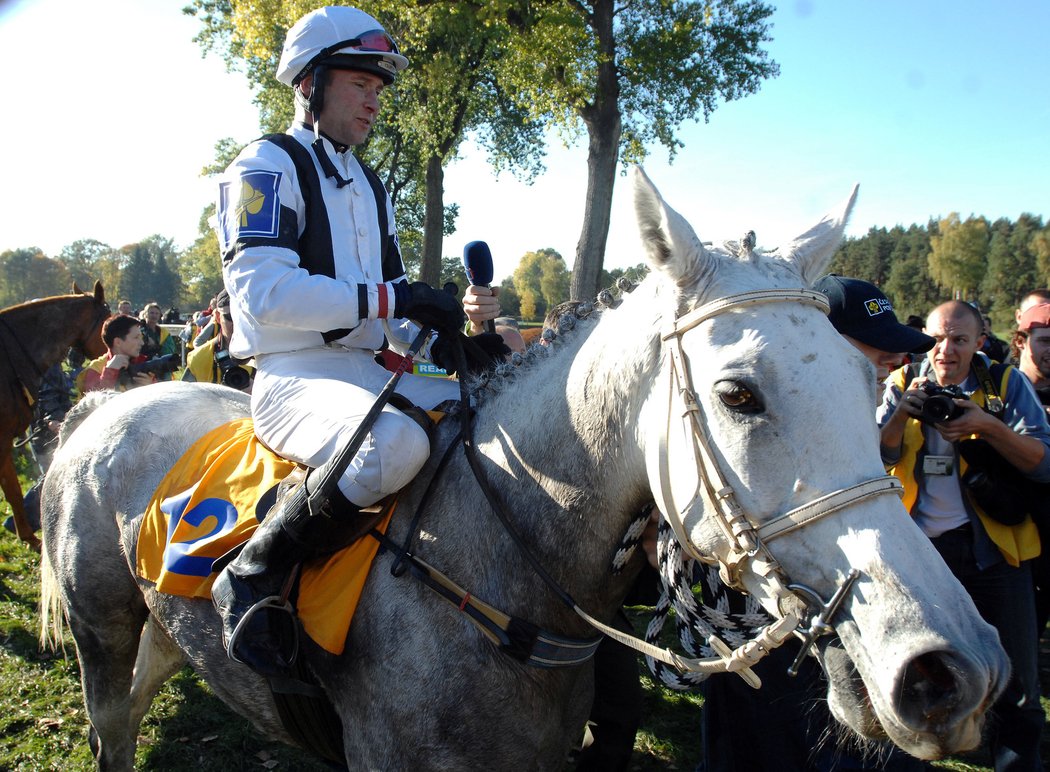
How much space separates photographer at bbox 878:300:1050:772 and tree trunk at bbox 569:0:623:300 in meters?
9.10

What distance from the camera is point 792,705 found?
3.32 meters

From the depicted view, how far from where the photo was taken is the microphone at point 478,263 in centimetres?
341

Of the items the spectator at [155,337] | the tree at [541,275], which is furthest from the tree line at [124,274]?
the spectator at [155,337]

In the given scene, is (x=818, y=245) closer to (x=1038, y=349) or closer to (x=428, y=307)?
(x=428, y=307)

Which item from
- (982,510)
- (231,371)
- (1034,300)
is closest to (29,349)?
(231,371)

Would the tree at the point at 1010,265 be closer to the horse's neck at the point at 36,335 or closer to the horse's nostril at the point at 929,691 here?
the horse's neck at the point at 36,335

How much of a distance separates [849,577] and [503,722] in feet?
3.95

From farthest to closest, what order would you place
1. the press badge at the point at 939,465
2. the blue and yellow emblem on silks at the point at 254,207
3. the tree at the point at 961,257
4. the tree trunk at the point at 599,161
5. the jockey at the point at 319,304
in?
the tree at the point at 961,257, the tree trunk at the point at 599,161, the press badge at the point at 939,465, the blue and yellow emblem on silks at the point at 254,207, the jockey at the point at 319,304

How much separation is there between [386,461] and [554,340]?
0.71 meters

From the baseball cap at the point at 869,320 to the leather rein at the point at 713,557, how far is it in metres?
1.64

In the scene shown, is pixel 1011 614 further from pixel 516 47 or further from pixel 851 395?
pixel 516 47

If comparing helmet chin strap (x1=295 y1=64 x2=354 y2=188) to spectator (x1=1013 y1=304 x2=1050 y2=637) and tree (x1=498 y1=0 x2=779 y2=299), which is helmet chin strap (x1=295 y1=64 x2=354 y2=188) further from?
tree (x1=498 y1=0 x2=779 y2=299)

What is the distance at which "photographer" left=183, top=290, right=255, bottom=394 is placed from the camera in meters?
6.52

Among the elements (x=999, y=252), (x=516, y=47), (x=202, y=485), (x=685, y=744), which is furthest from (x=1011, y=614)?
(x=999, y=252)
